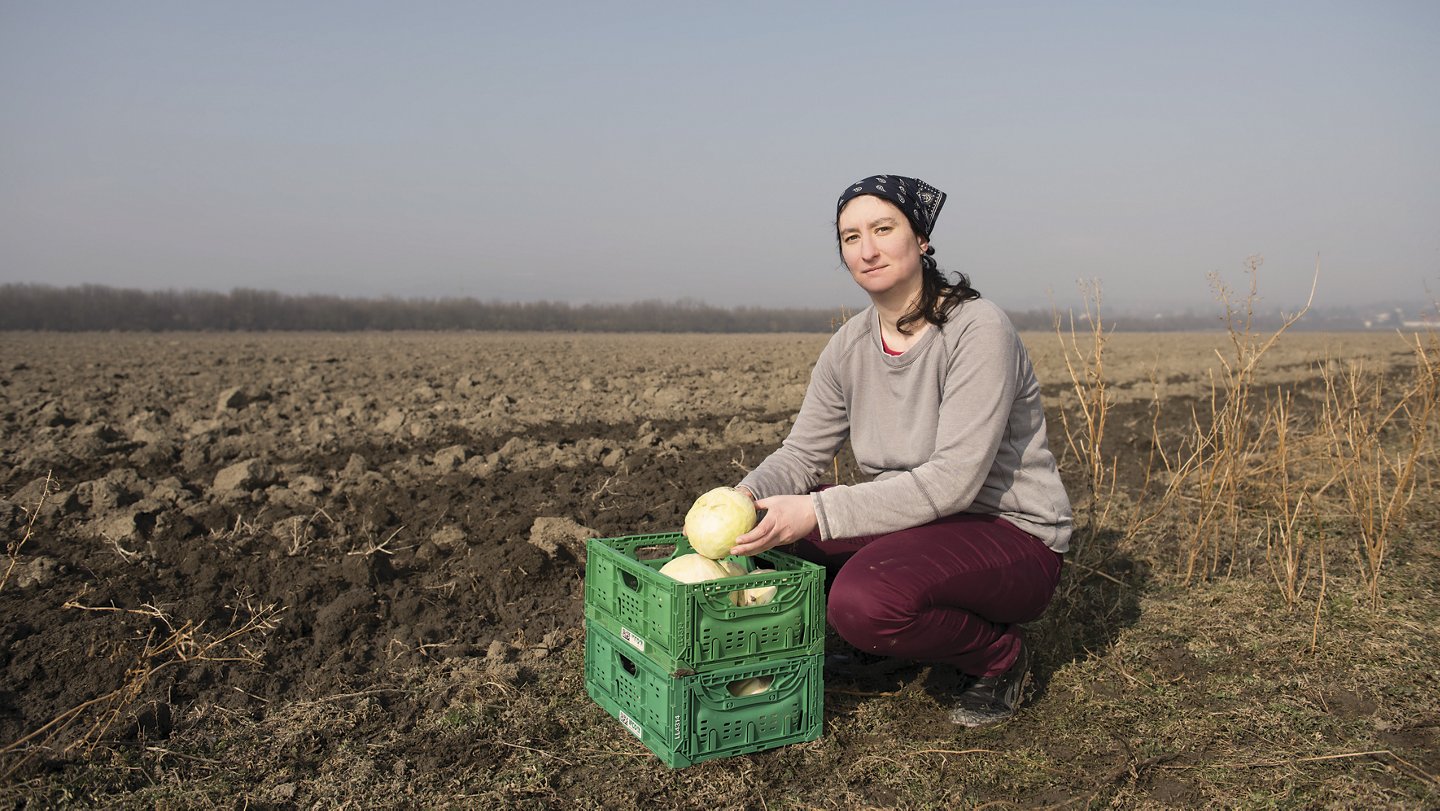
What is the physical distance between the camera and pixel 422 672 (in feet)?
11.6

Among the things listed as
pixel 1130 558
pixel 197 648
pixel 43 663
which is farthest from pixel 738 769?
pixel 1130 558

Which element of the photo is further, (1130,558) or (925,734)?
(1130,558)

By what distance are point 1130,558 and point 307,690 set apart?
3737mm

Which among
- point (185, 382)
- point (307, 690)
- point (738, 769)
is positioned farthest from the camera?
point (185, 382)

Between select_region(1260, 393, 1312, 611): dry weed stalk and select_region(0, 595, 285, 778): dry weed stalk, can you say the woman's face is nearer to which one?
select_region(1260, 393, 1312, 611): dry weed stalk

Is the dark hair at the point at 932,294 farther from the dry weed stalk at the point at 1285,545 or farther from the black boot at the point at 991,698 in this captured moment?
the dry weed stalk at the point at 1285,545

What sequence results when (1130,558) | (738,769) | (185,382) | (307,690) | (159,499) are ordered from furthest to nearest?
1. (185,382)
2. (159,499)
3. (1130,558)
4. (307,690)
5. (738,769)

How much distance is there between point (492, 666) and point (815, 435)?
1428 mm

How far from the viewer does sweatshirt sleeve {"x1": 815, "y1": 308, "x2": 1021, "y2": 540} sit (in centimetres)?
279

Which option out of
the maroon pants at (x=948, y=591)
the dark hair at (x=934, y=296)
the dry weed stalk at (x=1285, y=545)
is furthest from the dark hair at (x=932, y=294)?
the dry weed stalk at (x=1285, y=545)

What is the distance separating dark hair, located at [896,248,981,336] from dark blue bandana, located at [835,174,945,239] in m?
0.12

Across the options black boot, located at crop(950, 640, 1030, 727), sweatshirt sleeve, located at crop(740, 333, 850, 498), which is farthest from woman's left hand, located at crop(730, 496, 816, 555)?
black boot, located at crop(950, 640, 1030, 727)

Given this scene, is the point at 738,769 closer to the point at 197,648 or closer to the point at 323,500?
the point at 197,648

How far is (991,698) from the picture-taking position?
3102mm
